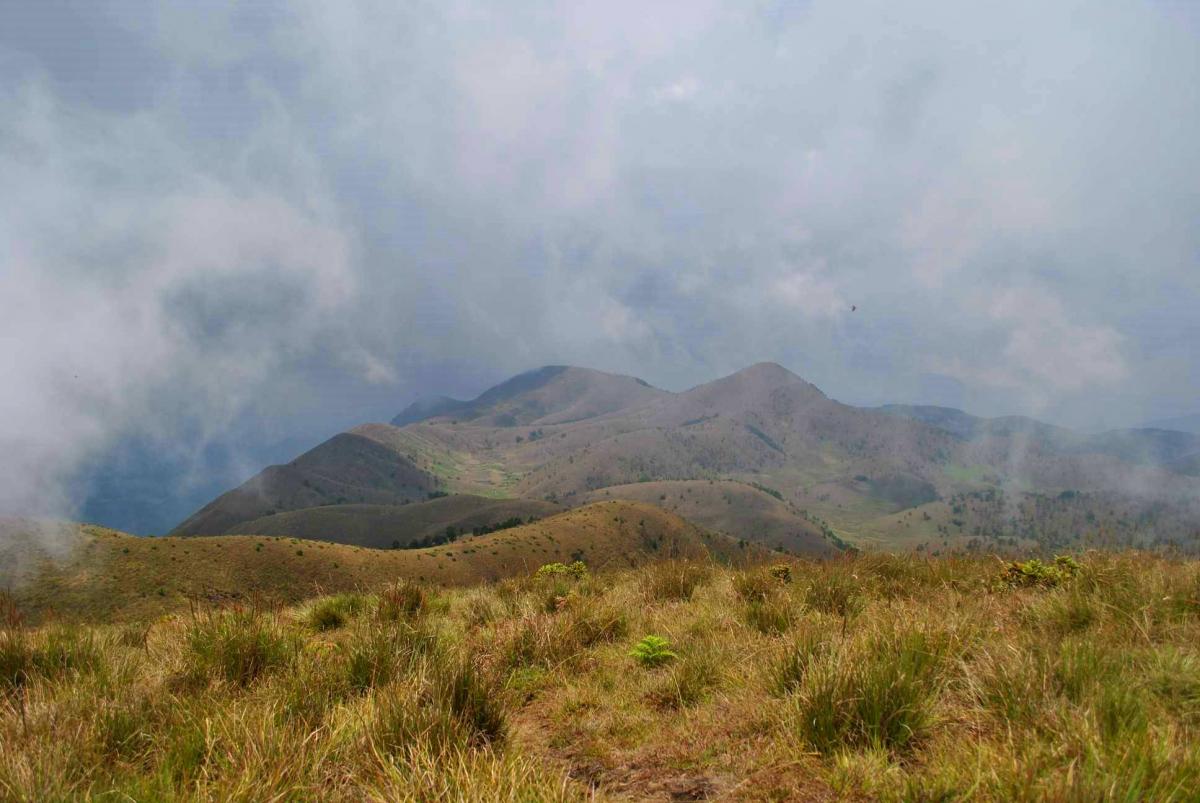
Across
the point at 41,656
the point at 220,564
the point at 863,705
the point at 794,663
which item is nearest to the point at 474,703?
the point at 794,663

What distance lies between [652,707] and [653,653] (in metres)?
1.01

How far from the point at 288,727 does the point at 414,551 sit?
11576 cm

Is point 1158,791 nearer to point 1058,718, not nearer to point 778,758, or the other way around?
point 1058,718

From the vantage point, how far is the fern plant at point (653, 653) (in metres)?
5.73

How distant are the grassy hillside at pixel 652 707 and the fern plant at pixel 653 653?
0.03 m

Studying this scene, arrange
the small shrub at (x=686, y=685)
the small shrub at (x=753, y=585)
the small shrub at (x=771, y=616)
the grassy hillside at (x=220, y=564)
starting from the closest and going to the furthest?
the small shrub at (x=686, y=685), the small shrub at (x=771, y=616), the small shrub at (x=753, y=585), the grassy hillside at (x=220, y=564)

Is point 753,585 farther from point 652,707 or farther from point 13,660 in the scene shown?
point 13,660

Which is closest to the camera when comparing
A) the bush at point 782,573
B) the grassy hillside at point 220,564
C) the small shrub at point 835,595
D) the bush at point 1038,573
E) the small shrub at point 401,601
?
the small shrub at point 835,595

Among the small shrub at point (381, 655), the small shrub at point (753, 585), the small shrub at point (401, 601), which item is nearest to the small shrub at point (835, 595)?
the small shrub at point (753, 585)

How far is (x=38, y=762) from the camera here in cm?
296

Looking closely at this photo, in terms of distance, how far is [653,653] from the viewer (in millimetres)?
5762

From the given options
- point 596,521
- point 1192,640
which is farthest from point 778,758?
point 596,521

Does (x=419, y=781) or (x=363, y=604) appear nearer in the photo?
(x=419, y=781)

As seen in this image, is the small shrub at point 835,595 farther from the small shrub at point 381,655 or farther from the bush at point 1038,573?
the small shrub at point 381,655
